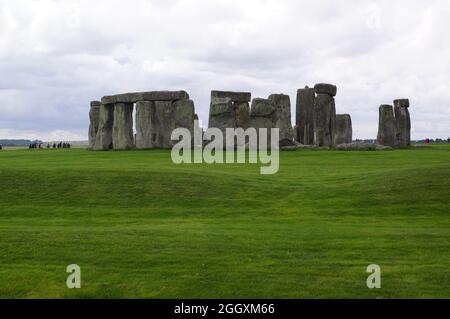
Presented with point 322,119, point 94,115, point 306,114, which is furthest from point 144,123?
point 322,119

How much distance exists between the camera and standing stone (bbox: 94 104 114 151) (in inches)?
1708

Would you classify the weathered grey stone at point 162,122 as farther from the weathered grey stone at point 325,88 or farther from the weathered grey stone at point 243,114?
the weathered grey stone at point 325,88

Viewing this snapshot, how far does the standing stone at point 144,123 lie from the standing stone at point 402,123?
672 inches

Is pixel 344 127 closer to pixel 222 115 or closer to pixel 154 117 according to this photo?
pixel 222 115

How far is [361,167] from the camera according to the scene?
25.7 m

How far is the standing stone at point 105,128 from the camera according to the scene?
43375 mm

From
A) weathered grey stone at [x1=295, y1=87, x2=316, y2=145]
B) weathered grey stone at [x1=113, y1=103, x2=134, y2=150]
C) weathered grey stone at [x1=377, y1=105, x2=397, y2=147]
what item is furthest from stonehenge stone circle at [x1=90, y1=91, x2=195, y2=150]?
weathered grey stone at [x1=377, y1=105, x2=397, y2=147]

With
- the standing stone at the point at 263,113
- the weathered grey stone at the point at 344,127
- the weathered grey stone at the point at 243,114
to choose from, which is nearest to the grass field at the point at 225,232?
the standing stone at the point at 263,113

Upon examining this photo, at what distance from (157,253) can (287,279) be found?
2868 millimetres
